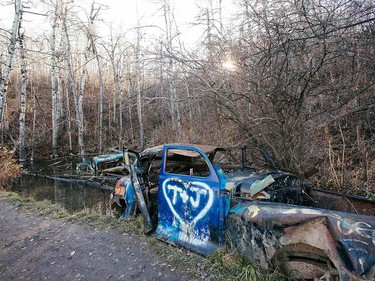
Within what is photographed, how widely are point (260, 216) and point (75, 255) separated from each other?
3.10 meters

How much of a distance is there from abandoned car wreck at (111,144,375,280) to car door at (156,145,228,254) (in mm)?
13

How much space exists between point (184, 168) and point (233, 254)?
7.99 feet

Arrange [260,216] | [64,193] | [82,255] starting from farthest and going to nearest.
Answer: [64,193], [82,255], [260,216]

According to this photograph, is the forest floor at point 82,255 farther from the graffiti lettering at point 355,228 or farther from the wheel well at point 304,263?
the graffiti lettering at point 355,228

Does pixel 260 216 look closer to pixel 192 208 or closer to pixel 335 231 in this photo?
pixel 335 231

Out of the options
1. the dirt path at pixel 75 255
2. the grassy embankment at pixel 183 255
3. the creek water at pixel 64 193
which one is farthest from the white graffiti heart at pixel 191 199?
the creek water at pixel 64 193

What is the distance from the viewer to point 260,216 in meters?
3.04

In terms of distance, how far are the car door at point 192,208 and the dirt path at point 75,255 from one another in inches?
17.0

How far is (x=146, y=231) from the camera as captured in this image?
4676 mm

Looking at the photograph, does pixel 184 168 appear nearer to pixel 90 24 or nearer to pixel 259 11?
pixel 259 11

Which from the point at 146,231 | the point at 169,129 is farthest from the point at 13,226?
the point at 169,129

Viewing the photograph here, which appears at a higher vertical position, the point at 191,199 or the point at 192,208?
the point at 191,199

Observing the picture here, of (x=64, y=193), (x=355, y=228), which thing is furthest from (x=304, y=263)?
(x=64, y=193)

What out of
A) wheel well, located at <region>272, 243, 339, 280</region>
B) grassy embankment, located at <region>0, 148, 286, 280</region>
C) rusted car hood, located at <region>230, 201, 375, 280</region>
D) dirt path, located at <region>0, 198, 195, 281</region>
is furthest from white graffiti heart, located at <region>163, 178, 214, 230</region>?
wheel well, located at <region>272, 243, 339, 280</region>
